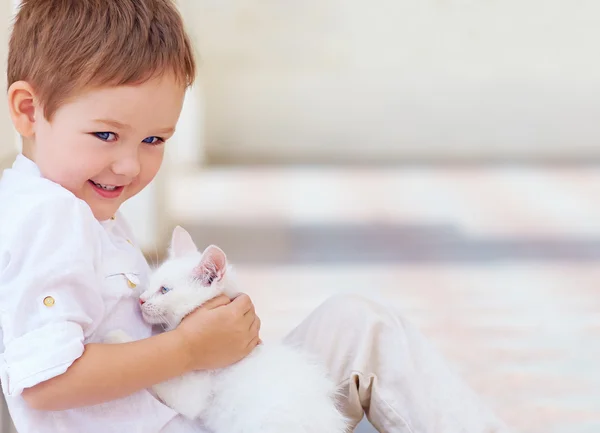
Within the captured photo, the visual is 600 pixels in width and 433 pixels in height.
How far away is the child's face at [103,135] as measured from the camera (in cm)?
95

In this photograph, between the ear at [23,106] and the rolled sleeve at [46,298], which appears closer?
the rolled sleeve at [46,298]

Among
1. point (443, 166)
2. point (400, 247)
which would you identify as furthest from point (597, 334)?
point (443, 166)

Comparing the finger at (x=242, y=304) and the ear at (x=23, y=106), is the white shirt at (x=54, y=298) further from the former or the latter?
the finger at (x=242, y=304)

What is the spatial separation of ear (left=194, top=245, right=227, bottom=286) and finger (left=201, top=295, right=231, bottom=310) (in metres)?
0.02

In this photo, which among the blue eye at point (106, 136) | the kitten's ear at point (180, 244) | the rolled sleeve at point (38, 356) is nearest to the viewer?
the rolled sleeve at point (38, 356)

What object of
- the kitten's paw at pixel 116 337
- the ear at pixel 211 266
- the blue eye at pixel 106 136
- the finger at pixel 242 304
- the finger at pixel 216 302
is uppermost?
the blue eye at pixel 106 136

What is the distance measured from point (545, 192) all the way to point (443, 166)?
89cm

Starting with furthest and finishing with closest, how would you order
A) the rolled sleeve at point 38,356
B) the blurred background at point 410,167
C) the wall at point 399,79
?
the wall at point 399,79, the blurred background at point 410,167, the rolled sleeve at point 38,356

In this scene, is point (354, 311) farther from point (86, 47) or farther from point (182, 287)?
point (86, 47)

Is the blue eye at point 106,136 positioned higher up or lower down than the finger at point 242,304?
higher up

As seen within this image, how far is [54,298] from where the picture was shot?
884mm

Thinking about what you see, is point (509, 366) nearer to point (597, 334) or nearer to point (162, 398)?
point (597, 334)

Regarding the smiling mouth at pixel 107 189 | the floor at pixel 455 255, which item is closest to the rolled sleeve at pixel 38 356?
the smiling mouth at pixel 107 189

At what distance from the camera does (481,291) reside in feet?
8.01
